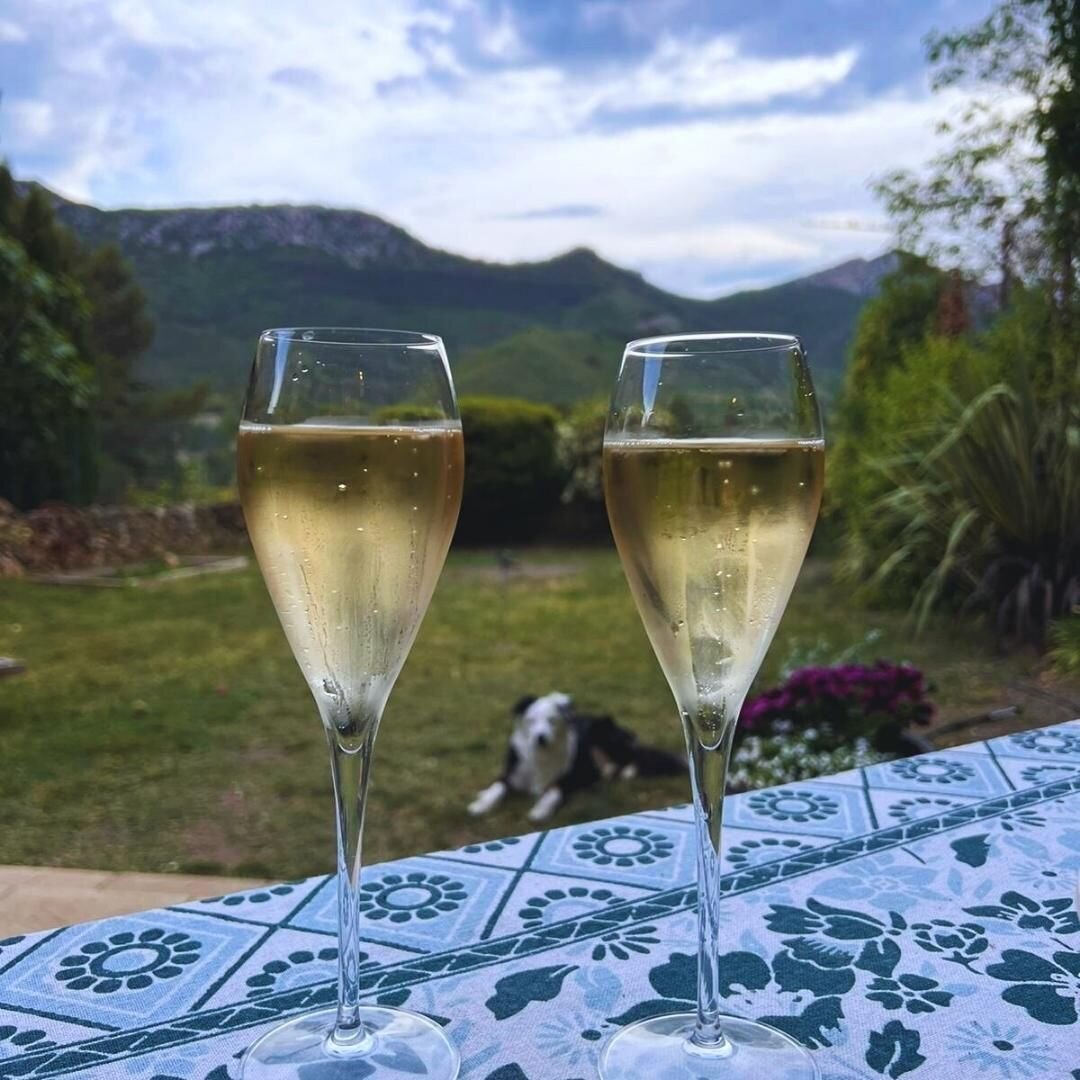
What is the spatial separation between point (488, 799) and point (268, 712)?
2112 millimetres

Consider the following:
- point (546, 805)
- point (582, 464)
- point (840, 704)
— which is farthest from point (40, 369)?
point (582, 464)

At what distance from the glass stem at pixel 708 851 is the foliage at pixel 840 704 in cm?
344

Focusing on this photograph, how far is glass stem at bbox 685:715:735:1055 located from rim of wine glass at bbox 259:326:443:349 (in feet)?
1.18

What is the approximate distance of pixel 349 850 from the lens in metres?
0.80

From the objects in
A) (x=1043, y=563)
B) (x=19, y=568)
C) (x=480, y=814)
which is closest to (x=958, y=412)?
(x=1043, y=563)

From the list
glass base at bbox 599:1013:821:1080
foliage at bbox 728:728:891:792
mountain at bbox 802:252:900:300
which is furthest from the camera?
mountain at bbox 802:252:900:300

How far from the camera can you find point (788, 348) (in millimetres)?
796

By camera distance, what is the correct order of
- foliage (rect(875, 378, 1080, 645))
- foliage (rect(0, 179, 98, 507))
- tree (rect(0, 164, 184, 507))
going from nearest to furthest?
foliage (rect(875, 378, 1080, 645)) < foliage (rect(0, 179, 98, 507)) < tree (rect(0, 164, 184, 507))

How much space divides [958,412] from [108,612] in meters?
7.36

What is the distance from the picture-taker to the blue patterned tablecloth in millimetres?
797

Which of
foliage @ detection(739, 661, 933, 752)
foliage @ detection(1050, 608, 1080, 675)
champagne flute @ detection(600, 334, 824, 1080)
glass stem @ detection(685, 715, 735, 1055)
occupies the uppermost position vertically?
champagne flute @ detection(600, 334, 824, 1080)

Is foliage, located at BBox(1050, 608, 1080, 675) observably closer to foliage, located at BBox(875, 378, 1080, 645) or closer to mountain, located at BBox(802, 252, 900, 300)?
foliage, located at BBox(875, 378, 1080, 645)

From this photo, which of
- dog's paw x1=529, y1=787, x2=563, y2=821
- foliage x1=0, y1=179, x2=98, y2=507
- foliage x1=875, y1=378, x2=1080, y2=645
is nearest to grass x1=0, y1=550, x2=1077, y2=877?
dog's paw x1=529, y1=787, x2=563, y2=821

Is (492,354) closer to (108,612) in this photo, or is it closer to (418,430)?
(108,612)
